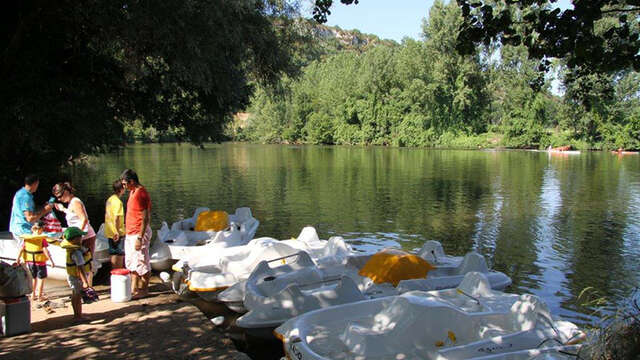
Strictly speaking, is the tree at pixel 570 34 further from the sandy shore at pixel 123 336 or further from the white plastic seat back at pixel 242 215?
the white plastic seat back at pixel 242 215

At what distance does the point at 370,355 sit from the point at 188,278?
468cm

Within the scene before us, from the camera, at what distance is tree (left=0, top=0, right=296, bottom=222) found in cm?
876

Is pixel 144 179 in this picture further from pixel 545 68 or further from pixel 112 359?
pixel 545 68

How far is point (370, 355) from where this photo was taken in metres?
5.65

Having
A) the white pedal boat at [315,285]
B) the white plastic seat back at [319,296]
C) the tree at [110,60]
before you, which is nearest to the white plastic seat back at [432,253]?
the white pedal boat at [315,285]

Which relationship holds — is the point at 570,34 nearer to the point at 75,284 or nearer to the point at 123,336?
the point at 123,336

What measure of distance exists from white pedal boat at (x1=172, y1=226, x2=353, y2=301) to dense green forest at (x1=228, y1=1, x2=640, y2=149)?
46028 millimetres

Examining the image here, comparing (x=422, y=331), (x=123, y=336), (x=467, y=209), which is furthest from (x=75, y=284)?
(x=467, y=209)

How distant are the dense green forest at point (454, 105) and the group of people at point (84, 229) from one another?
47866mm

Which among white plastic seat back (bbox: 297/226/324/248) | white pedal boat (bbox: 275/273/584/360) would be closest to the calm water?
white pedal boat (bbox: 275/273/584/360)

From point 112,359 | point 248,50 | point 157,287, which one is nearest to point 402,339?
point 112,359

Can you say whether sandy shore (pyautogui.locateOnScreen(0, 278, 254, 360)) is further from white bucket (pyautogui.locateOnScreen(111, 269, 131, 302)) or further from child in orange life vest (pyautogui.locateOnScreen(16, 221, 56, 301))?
child in orange life vest (pyautogui.locateOnScreen(16, 221, 56, 301))

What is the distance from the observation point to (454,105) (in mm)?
72500

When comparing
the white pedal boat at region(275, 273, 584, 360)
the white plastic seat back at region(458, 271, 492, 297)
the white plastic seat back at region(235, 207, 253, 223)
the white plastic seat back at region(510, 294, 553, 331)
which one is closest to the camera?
the white pedal boat at region(275, 273, 584, 360)
